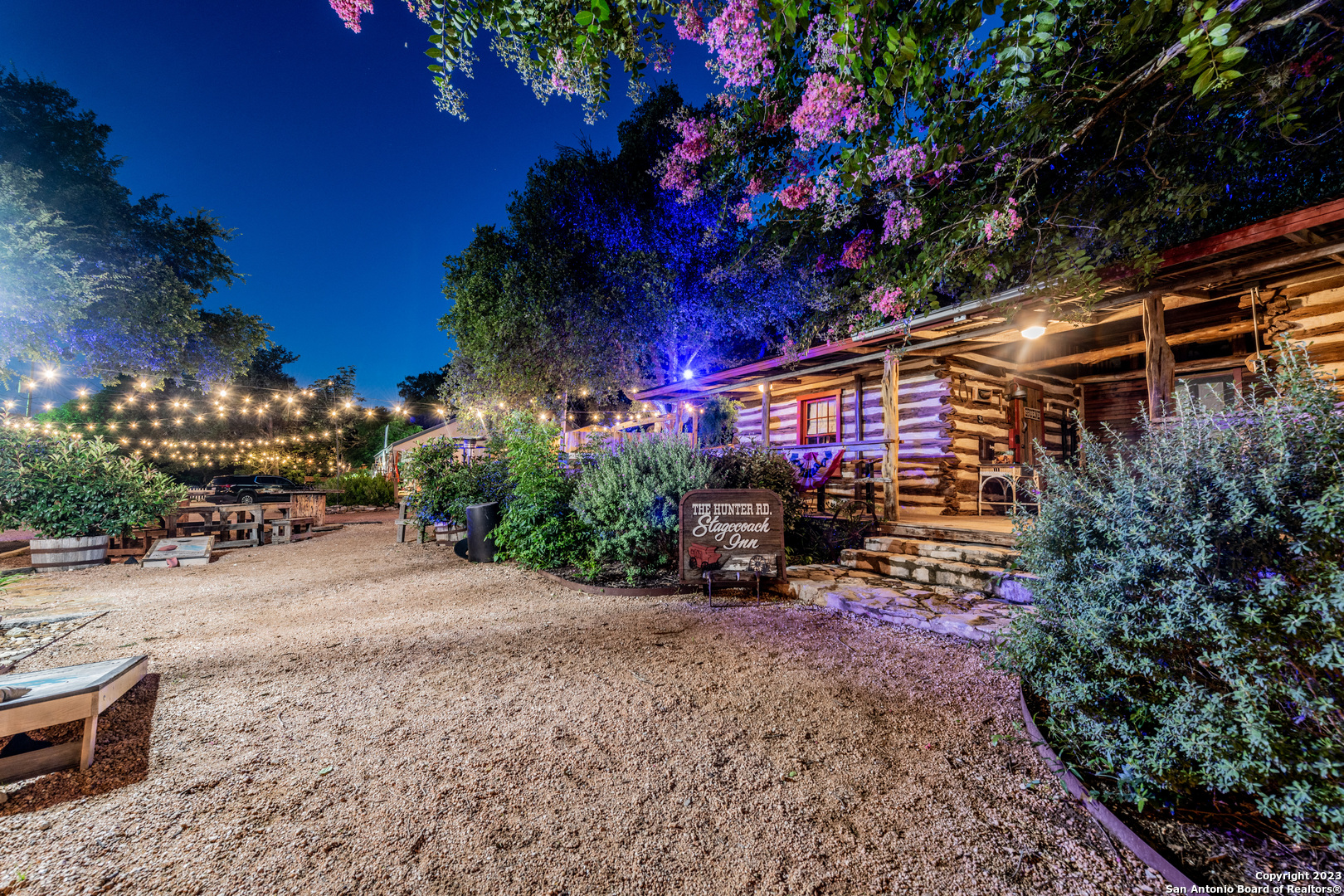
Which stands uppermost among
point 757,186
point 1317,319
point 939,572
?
point 757,186

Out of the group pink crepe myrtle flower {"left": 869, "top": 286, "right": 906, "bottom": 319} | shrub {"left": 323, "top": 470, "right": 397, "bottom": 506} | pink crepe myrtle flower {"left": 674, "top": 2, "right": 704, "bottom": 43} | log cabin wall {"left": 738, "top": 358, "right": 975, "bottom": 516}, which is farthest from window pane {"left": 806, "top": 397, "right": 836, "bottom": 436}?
shrub {"left": 323, "top": 470, "right": 397, "bottom": 506}

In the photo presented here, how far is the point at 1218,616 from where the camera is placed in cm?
171

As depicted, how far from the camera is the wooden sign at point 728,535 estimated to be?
5344 mm

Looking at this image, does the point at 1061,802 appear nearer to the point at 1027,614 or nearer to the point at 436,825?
the point at 1027,614

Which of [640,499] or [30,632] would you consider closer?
[30,632]

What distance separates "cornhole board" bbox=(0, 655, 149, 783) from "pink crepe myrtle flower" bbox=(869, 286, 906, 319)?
774cm

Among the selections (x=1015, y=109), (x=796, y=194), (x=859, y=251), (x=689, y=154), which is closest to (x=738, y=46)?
(x=1015, y=109)

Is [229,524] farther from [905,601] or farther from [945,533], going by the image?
[945,533]

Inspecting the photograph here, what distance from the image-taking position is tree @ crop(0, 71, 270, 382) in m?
12.5

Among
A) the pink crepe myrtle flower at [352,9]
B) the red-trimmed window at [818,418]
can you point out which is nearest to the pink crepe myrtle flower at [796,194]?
the red-trimmed window at [818,418]

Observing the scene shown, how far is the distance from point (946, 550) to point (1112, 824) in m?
4.27

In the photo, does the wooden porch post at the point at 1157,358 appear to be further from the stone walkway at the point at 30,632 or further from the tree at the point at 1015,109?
the stone walkway at the point at 30,632

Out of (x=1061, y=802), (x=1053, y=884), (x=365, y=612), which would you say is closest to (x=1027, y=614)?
(x=1061, y=802)

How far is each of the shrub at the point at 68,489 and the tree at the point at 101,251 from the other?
6059mm
